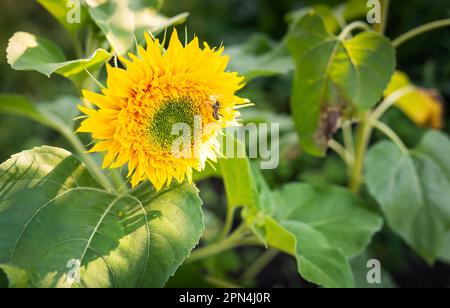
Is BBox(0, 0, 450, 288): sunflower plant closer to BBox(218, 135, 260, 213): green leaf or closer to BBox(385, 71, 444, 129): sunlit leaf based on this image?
BBox(218, 135, 260, 213): green leaf

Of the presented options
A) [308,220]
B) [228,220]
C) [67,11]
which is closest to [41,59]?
[67,11]

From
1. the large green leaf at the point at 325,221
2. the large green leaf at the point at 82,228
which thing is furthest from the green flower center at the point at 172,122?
the large green leaf at the point at 325,221

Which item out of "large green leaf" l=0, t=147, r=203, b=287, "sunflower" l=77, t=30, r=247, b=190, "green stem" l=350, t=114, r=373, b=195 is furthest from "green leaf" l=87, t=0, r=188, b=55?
"green stem" l=350, t=114, r=373, b=195

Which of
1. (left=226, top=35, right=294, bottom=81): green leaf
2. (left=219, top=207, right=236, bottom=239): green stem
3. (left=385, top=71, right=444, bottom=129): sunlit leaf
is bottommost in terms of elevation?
(left=219, top=207, right=236, bottom=239): green stem

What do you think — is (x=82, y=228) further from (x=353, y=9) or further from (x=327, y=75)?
(x=353, y=9)

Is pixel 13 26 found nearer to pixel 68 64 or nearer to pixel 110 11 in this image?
pixel 110 11

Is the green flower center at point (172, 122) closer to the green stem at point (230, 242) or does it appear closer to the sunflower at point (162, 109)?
the sunflower at point (162, 109)
